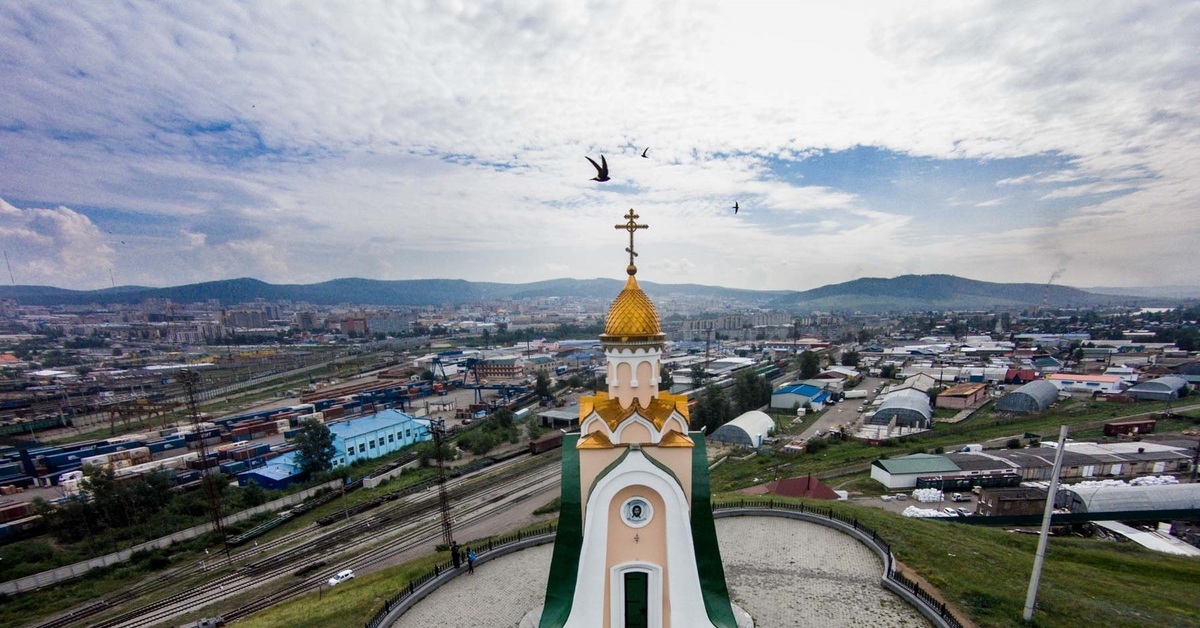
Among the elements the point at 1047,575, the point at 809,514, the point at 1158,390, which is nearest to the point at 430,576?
the point at 809,514

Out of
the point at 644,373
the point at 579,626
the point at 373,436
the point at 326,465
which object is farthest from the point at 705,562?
the point at 373,436

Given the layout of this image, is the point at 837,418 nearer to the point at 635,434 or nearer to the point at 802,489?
→ the point at 802,489

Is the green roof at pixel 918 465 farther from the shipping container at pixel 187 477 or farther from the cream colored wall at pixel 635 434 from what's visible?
the shipping container at pixel 187 477

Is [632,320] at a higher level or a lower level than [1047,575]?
higher

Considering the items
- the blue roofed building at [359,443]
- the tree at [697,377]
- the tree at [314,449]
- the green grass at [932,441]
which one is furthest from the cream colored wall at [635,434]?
the tree at [697,377]

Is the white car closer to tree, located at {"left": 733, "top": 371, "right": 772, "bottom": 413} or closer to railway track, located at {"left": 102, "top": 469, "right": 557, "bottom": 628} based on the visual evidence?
railway track, located at {"left": 102, "top": 469, "right": 557, "bottom": 628}

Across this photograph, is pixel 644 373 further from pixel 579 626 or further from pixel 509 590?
pixel 509 590
